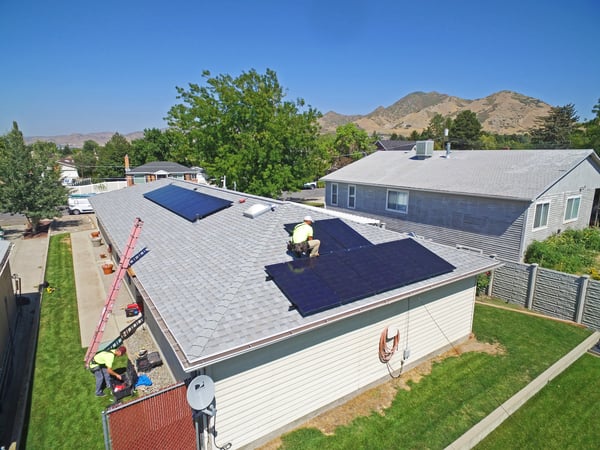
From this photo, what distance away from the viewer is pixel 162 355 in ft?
32.1

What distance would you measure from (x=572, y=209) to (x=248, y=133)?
2030 centimetres

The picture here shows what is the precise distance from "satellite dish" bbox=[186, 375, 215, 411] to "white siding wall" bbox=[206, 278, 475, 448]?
33 cm

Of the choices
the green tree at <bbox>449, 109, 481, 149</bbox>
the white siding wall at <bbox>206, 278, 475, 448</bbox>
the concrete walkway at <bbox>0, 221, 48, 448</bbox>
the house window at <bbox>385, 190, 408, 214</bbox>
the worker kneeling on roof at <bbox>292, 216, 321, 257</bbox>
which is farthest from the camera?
the green tree at <bbox>449, 109, 481, 149</bbox>

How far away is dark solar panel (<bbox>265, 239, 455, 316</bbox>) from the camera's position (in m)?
7.37

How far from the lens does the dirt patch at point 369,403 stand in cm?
753

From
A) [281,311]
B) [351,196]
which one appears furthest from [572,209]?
[281,311]

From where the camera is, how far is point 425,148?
933 inches

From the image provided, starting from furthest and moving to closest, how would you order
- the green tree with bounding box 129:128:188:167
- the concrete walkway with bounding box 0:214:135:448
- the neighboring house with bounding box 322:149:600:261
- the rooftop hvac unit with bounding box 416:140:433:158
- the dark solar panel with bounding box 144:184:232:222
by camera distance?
the green tree with bounding box 129:128:188:167 < the rooftop hvac unit with bounding box 416:140:433:158 < the neighboring house with bounding box 322:149:600:261 < the dark solar panel with bounding box 144:184:232:222 < the concrete walkway with bounding box 0:214:135:448

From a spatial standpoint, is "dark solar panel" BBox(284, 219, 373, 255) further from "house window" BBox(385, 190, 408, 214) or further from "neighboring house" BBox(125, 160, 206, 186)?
"neighboring house" BBox(125, 160, 206, 186)

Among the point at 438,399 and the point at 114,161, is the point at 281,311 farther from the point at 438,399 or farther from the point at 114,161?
the point at 114,161

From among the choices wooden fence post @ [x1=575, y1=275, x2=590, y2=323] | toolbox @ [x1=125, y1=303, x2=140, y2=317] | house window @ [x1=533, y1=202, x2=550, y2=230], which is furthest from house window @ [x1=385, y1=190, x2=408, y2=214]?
toolbox @ [x1=125, y1=303, x2=140, y2=317]

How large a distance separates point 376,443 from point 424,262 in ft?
15.5

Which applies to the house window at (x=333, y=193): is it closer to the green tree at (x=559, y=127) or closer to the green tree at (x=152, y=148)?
the green tree at (x=152, y=148)

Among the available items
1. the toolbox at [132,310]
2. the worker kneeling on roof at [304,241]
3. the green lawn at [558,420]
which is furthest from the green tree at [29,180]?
the green lawn at [558,420]
